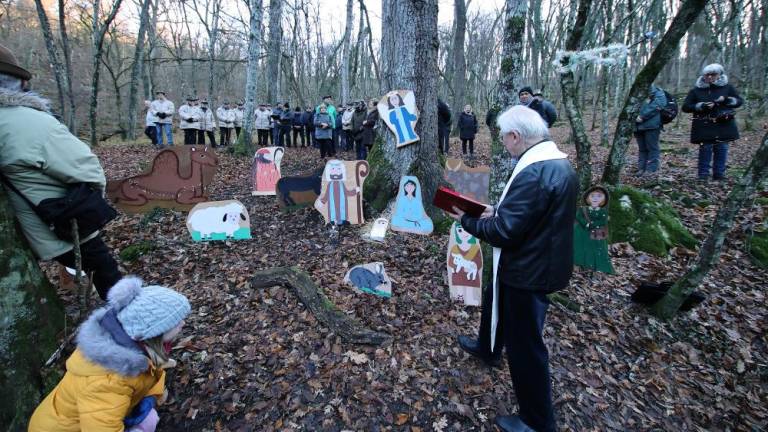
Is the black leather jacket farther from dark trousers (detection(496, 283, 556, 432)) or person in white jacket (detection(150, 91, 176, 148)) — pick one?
person in white jacket (detection(150, 91, 176, 148))

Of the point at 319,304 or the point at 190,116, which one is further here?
the point at 190,116

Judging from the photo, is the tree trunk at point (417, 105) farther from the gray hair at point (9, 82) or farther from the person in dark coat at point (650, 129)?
the person in dark coat at point (650, 129)

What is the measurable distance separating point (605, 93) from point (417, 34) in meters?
10.1

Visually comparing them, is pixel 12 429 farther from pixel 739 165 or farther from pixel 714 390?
pixel 739 165

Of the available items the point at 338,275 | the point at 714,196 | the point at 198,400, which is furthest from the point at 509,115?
the point at 714,196

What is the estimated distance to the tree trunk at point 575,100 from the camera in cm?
523

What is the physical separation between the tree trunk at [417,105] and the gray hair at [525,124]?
3161 mm

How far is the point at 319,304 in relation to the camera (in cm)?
347

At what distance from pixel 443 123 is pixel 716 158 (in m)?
5.78

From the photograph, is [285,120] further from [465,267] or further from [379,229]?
[465,267]

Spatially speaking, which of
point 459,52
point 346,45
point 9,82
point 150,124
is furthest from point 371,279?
point 459,52

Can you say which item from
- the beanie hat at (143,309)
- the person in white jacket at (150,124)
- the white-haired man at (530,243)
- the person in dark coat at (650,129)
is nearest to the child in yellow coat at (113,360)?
the beanie hat at (143,309)

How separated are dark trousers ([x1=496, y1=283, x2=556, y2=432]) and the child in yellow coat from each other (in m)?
1.92

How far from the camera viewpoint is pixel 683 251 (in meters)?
5.21
